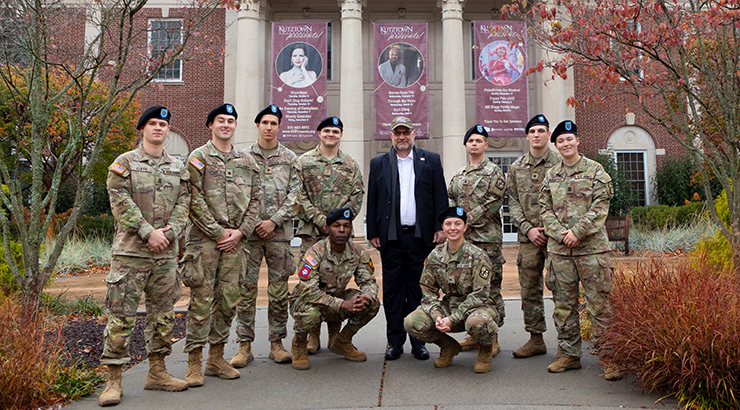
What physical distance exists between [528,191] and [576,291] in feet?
4.04

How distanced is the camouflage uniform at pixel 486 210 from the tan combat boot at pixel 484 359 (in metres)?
0.78

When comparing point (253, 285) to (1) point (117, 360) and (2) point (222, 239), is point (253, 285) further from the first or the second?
(1) point (117, 360)

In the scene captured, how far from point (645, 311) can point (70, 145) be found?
648cm

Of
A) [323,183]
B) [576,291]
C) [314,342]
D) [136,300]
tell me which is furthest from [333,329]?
[576,291]

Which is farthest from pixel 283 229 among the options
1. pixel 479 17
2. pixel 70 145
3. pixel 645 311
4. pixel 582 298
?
pixel 479 17

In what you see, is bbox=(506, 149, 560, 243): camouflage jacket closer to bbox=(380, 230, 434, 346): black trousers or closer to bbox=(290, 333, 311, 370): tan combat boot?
bbox=(380, 230, 434, 346): black trousers

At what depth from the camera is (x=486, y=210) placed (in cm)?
567

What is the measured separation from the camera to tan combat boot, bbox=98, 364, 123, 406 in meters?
4.20

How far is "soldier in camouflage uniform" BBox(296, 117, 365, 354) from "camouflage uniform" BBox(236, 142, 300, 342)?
0.16 m

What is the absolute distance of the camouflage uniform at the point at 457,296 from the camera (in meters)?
4.79

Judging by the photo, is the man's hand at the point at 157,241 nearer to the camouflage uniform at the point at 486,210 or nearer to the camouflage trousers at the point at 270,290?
the camouflage trousers at the point at 270,290

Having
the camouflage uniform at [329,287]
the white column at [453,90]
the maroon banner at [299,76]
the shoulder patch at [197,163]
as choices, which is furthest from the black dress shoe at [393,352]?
the white column at [453,90]

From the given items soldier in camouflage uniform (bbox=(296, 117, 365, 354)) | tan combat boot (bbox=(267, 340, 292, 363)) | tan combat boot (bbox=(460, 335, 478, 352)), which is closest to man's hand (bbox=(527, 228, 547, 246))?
tan combat boot (bbox=(460, 335, 478, 352))

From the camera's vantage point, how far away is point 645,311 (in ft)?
14.0
